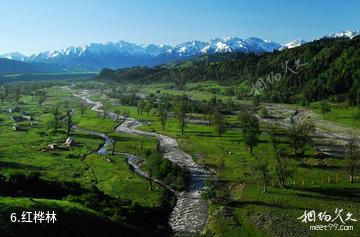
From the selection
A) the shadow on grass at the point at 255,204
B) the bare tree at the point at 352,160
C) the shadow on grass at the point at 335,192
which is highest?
the bare tree at the point at 352,160

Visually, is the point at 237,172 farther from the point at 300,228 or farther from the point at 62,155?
the point at 62,155

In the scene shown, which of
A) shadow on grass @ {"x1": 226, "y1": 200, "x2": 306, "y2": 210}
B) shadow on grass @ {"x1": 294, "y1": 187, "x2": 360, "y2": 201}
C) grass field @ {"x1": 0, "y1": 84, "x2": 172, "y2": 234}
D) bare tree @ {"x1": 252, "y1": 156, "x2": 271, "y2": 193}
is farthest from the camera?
bare tree @ {"x1": 252, "y1": 156, "x2": 271, "y2": 193}

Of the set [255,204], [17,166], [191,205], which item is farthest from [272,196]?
[17,166]

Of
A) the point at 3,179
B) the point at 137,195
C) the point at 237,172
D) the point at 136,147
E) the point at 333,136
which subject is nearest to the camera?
the point at 3,179

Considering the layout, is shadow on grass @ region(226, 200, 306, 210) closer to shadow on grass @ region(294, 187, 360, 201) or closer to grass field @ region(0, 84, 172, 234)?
shadow on grass @ region(294, 187, 360, 201)

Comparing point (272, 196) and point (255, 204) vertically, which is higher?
point (272, 196)

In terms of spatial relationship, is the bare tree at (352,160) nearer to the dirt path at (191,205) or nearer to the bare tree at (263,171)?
the bare tree at (263,171)

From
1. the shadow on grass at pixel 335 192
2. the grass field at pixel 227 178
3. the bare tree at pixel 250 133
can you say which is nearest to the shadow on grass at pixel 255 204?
the grass field at pixel 227 178

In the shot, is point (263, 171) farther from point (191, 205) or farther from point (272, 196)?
point (191, 205)

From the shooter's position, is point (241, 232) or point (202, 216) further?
point (202, 216)

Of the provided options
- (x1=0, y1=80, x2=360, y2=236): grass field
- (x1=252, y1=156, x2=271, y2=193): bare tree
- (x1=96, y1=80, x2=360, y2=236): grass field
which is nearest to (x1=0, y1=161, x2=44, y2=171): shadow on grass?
(x1=0, y1=80, x2=360, y2=236): grass field

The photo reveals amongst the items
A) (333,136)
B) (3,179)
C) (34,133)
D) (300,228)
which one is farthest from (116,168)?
(333,136)
